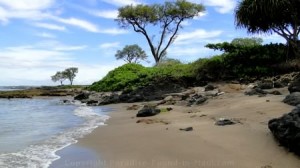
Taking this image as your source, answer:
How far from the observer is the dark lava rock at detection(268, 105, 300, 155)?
6.29 metres

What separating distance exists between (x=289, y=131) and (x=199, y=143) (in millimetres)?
1849

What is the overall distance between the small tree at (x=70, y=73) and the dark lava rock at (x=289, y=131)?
87.1 meters

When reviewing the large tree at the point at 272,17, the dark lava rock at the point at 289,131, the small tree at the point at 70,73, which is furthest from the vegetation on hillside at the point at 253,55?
the small tree at the point at 70,73

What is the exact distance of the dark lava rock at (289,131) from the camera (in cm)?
629

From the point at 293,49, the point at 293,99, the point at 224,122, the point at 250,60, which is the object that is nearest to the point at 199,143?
the point at 224,122

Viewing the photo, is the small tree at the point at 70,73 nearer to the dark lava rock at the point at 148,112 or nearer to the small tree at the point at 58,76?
the small tree at the point at 58,76

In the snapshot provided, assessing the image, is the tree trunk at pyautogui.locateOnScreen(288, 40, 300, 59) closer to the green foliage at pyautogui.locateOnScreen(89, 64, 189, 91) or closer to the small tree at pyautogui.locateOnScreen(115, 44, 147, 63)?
the green foliage at pyautogui.locateOnScreen(89, 64, 189, 91)

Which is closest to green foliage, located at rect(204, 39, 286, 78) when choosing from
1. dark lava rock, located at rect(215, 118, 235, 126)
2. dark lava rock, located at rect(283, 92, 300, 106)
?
dark lava rock, located at rect(283, 92, 300, 106)

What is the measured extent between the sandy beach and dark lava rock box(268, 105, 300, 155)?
124 millimetres

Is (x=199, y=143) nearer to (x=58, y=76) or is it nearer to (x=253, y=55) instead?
(x=253, y=55)

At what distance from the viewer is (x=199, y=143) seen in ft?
25.6

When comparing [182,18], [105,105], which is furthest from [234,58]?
[182,18]

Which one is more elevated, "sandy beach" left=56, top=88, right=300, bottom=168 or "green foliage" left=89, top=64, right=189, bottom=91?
"green foliage" left=89, top=64, right=189, bottom=91

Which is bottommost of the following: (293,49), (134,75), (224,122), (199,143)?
(199,143)
